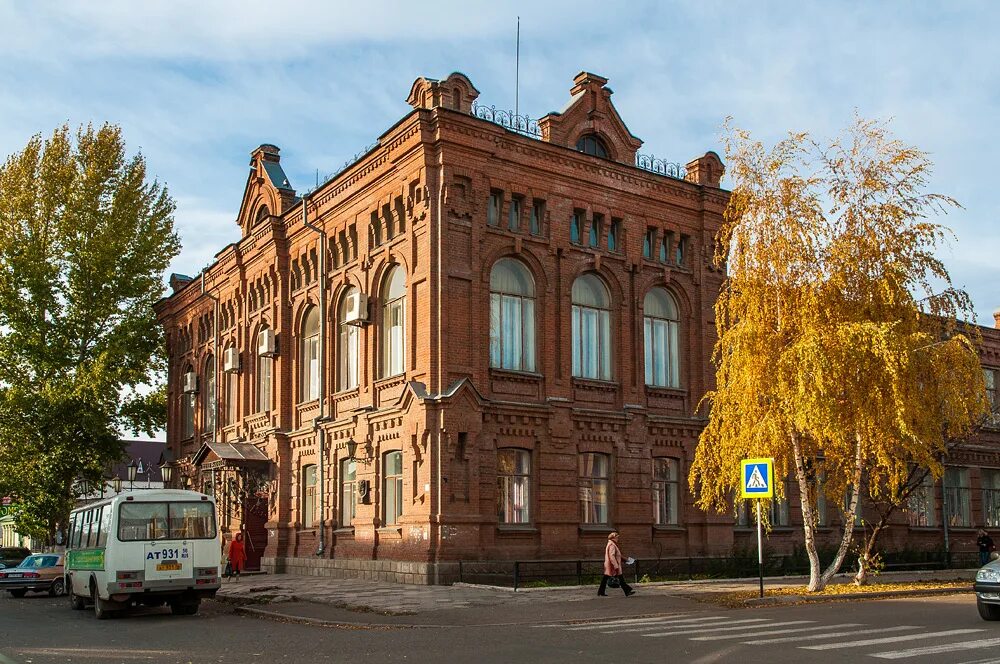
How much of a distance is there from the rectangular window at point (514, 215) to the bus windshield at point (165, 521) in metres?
11.1

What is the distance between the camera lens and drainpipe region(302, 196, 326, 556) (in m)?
31.4

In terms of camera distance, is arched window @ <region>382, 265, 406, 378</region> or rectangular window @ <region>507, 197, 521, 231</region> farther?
arched window @ <region>382, 265, 406, 378</region>

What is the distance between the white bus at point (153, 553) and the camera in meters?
21.2

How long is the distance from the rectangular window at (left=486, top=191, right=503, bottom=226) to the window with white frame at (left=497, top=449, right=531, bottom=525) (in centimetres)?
614

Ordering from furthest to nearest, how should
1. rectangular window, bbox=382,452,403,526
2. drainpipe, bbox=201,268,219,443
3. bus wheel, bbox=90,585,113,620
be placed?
drainpipe, bbox=201,268,219,443 → rectangular window, bbox=382,452,403,526 → bus wheel, bbox=90,585,113,620

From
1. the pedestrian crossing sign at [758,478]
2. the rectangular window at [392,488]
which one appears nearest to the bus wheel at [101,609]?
the rectangular window at [392,488]

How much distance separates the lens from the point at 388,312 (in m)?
29.6

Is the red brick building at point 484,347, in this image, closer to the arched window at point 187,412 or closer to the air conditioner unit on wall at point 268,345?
the air conditioner unit on wall at point 268,345

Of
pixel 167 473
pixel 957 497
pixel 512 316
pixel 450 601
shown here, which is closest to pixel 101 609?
pixel 450 601

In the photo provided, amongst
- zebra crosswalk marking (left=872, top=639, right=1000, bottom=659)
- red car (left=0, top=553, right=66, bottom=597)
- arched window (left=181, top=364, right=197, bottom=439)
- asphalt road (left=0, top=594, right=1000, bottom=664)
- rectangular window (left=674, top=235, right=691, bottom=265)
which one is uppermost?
rectangular window (left=674, top=235, right=691, bottom=265)

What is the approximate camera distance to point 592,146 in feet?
103

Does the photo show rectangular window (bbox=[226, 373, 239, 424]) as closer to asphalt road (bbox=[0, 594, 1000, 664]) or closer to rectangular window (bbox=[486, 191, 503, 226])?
→ rectangular window (bbox=[486, 191, 503, 226])

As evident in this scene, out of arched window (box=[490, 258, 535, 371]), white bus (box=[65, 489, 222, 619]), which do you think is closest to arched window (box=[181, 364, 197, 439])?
arched window (box=[490, 258, 535, 371])

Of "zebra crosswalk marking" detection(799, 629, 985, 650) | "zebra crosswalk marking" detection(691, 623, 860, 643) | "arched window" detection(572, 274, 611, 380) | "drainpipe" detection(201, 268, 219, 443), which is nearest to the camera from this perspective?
"zebra crosswalk marking" detection(799, 629, 985, 650)
